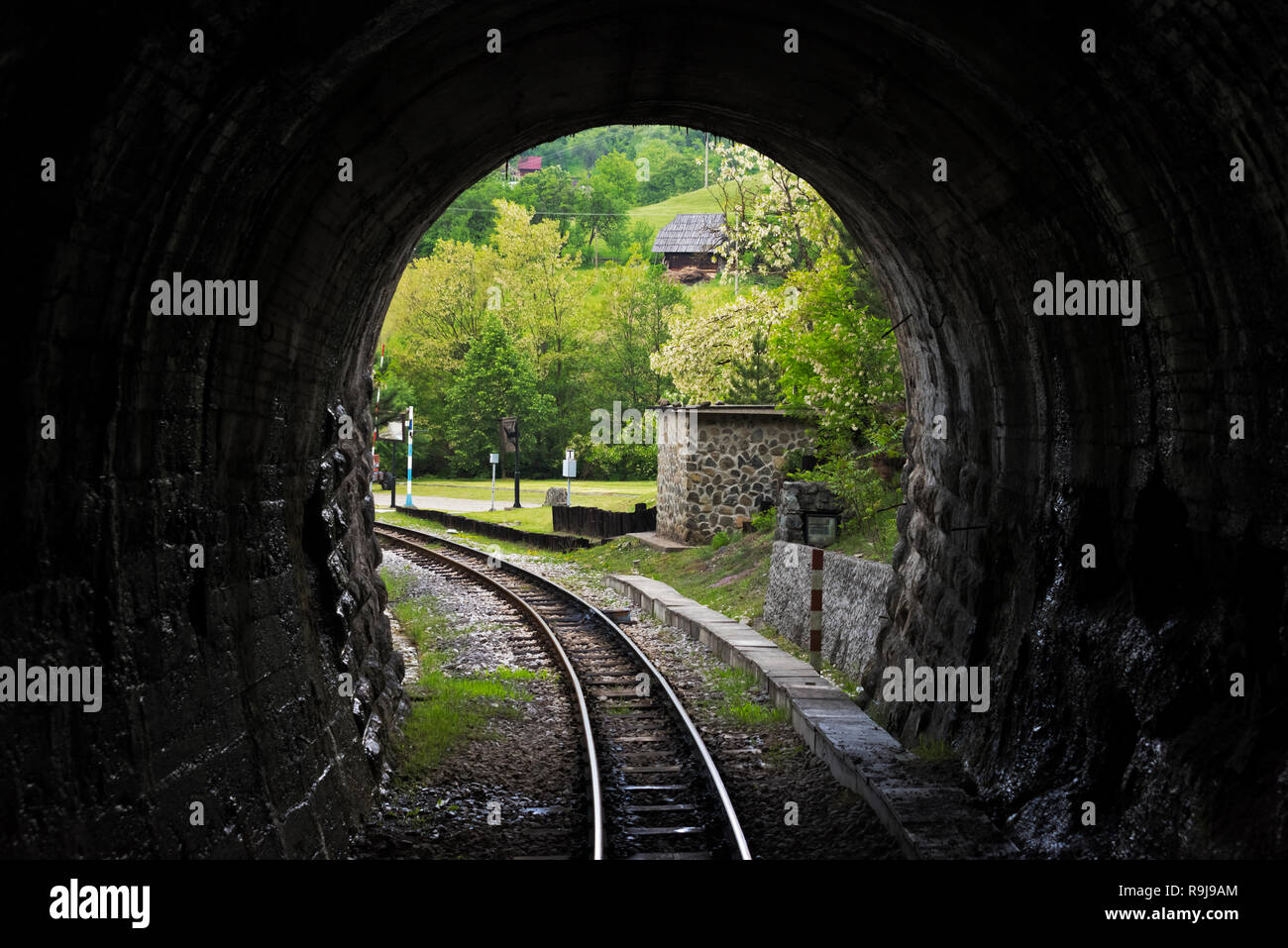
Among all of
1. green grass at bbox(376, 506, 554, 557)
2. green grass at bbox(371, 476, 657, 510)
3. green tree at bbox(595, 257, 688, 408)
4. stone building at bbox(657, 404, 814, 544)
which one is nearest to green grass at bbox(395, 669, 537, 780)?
stone building at bbox(657, 404, 814, 544)

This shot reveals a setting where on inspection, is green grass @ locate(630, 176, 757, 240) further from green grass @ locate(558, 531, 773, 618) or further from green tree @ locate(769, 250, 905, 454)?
green tree @ locate(769, 250, 905, 454)

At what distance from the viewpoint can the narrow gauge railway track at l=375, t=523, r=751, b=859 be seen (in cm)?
759

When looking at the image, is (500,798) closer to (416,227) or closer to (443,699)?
(443,699)

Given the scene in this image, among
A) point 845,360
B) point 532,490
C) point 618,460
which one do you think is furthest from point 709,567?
point 618,460

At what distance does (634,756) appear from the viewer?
31.5 ft

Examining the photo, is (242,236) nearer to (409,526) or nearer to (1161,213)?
(1161,213)

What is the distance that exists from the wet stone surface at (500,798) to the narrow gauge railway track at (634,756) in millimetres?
204

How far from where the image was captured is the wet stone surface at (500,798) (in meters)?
7.50

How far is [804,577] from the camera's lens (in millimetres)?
14656

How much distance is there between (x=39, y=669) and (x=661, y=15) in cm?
515

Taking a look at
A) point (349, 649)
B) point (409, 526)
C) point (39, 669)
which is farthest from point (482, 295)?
point (39, 669)

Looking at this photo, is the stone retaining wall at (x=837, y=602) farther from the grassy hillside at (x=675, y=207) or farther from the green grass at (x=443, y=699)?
the grassy hillside at (x=675, y=207)

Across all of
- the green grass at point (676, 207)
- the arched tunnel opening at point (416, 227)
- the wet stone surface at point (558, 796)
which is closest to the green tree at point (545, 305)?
the wet stone surface at point (558, 796)

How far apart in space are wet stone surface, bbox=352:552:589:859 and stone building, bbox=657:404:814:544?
12038 mm
